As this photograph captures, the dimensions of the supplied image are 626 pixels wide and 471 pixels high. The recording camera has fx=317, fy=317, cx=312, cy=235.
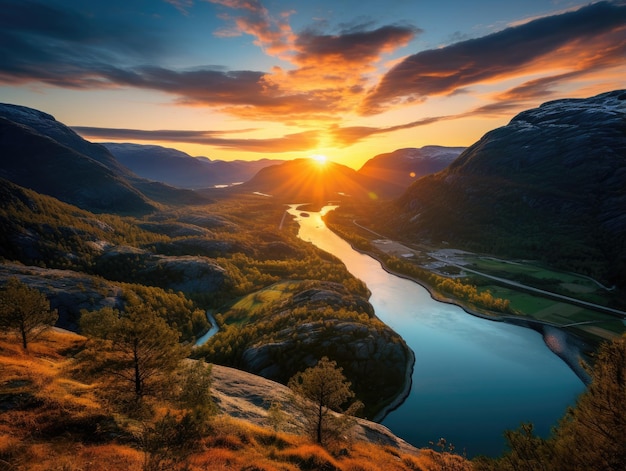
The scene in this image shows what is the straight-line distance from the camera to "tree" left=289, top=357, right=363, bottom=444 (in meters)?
35.8

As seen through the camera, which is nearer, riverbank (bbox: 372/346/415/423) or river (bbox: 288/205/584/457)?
river (bbox: 288/205/584/457)

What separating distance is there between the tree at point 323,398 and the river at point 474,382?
31.7 m

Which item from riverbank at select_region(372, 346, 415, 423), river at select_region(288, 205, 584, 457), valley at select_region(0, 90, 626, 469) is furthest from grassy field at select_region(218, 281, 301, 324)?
riverbank at select_region(372, 346, 415, 423)

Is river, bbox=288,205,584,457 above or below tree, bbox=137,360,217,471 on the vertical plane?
below

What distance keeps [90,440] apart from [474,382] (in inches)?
3128

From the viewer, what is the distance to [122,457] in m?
22.6

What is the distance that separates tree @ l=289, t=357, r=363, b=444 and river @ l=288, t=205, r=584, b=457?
1250 inches

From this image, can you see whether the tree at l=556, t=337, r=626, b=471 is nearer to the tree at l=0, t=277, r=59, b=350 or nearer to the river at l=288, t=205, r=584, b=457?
the river at l=288, t=205, r=584, b=457

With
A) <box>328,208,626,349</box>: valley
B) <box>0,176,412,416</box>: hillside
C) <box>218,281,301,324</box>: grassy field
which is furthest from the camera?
<box>218,281,301,324</box>: grassy field

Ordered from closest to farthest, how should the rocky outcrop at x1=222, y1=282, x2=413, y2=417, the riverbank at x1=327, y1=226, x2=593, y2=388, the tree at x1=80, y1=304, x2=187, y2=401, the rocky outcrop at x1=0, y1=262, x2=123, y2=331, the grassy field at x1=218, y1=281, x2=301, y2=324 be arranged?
the tree at x1=80, y1=304, x2=187, y2=401
the rocky outcrop at x1=222, y1=282, x2=413, y2=417
the riverbank at x1=327, y1=226, x2=593, y2=388
the rocky outcrop at x1=0, y1=262, x2=123, y2=331
the grassy field at x1=218, y1=281, x2=301, y2=324

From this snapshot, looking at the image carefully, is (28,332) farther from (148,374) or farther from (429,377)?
(429,377)

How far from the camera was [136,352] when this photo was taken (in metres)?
30.0

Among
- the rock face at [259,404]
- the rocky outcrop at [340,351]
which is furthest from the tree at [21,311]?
the rocky outcrop at [340,351]

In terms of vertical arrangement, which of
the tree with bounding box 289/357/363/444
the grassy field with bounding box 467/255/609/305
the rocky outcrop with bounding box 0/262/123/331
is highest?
the tree with bounding box 289/357/363/444
